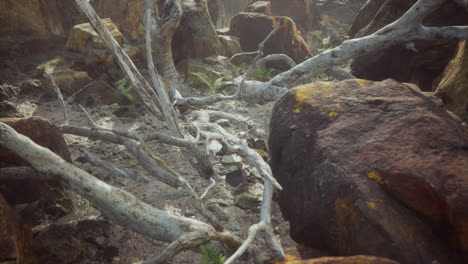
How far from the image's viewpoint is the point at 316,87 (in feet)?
10.3

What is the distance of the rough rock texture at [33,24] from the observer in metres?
6.92

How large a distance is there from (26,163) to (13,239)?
1.04 meters

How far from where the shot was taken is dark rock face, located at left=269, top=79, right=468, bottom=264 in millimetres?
1919

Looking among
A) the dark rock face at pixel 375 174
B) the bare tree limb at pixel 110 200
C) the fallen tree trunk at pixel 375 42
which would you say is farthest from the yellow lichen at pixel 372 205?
the fallen tree trunk at pixel 375 42

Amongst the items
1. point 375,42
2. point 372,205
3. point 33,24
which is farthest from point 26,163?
point 33,24

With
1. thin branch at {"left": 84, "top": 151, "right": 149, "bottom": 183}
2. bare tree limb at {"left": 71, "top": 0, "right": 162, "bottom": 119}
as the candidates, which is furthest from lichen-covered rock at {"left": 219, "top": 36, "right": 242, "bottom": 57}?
thin branch at {"left": 84, "top": 151, "right": 149, "bottom": 183}

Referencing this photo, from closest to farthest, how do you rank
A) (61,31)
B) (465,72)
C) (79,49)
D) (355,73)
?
1. (465,72)
2. (355,73)
3. (79,49)
4. (61,31)

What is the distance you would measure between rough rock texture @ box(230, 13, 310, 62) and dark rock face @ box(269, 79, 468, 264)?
18.0 feet

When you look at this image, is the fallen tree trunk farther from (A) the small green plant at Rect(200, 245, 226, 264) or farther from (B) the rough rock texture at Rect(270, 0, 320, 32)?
(B) the rough rock texture at Rect(270, 0, 320, 32)

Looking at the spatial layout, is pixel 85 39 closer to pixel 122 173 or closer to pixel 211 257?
pixel 122 173

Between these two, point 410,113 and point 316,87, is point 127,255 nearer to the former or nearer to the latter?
point 316,87

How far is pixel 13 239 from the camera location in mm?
1851

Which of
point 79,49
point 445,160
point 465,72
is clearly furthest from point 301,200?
point 79,49

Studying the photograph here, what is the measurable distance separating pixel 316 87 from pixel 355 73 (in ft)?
10.2
